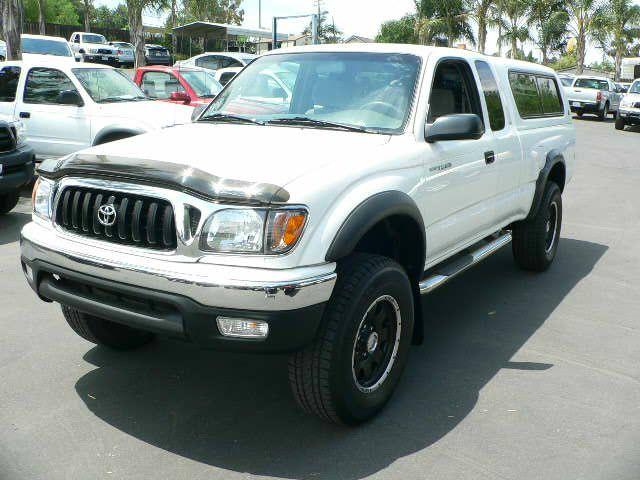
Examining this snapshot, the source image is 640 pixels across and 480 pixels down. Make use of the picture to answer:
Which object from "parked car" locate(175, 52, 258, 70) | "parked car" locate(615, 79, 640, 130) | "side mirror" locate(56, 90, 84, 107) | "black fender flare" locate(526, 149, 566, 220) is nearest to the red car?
"side mirror" locate(56, 90, 84, 107)

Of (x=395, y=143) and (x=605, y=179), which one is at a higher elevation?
(x=395, y=143)

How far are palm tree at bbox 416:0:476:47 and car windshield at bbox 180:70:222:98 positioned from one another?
3301cm

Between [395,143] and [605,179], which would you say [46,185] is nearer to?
[395,143]

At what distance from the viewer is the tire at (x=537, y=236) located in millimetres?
6211

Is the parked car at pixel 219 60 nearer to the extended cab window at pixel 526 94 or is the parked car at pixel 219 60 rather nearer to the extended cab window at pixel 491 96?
the extended cab window at pixel 526 94

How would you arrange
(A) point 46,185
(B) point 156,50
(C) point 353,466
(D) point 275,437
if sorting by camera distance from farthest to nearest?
(B) point 156,50 → (A) point 46,185 → (D) point 275,437 → (C) point 353,466

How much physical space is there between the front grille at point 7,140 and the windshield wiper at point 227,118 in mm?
4312

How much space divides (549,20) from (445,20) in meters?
7.73

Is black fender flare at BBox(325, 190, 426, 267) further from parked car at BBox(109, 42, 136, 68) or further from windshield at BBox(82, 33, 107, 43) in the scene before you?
windshield at BBox(82, 33, 107, 43)

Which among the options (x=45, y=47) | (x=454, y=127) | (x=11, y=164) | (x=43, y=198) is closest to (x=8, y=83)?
(x=11, y=164)

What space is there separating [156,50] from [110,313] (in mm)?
42117

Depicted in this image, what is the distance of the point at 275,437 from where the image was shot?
3.45 metres

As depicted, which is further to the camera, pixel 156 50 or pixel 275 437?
pixel 156 50

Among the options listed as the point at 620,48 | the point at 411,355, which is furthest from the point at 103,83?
the point at 620,48
